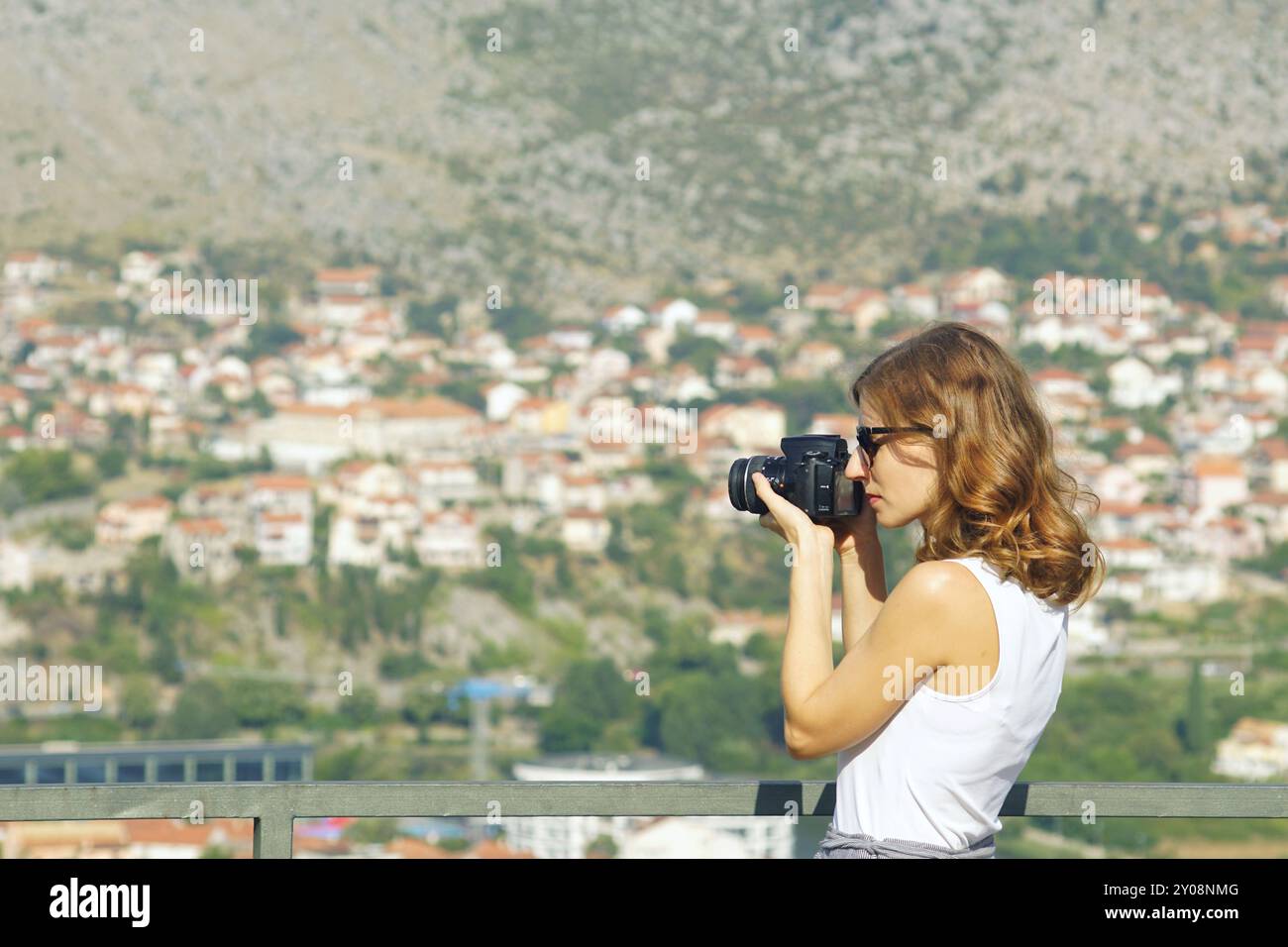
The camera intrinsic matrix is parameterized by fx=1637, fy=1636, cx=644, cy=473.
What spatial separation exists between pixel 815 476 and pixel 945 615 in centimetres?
19

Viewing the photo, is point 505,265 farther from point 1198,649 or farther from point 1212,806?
point 1212,806

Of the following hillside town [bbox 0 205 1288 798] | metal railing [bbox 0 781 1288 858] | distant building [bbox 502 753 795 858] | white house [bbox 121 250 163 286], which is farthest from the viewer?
white house [bbox 121 250 163 286]

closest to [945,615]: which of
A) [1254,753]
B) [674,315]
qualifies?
[1254,753]

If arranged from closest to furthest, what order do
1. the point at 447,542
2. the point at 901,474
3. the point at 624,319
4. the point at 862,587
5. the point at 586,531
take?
the point at 901,474, the point at 862,587, the point at 586,531, the point at 447,542, the point at 624,319

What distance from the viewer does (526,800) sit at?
1327 millimetres

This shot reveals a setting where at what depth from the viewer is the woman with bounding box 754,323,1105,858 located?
1.06 m

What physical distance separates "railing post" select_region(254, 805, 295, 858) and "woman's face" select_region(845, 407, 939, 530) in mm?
535

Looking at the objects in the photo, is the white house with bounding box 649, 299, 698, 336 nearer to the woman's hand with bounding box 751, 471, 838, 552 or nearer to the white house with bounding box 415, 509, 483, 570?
the white house with bounding box 415, 509, 483, 570

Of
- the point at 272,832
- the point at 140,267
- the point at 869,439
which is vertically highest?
the point at 140,267

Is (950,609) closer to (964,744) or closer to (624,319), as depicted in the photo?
(964,744)

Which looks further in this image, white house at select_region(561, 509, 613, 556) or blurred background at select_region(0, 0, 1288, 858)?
white house at select_region(561, 509, 613, 556)

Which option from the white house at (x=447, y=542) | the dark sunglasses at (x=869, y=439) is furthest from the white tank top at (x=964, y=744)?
the white house at (x=447, y=542)

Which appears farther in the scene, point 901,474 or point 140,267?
point 140,267

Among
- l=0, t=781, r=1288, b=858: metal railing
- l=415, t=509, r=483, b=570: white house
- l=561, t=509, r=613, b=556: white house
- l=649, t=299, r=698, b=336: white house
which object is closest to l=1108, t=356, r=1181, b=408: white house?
l=649, t=299, r=698, b=336: white house
